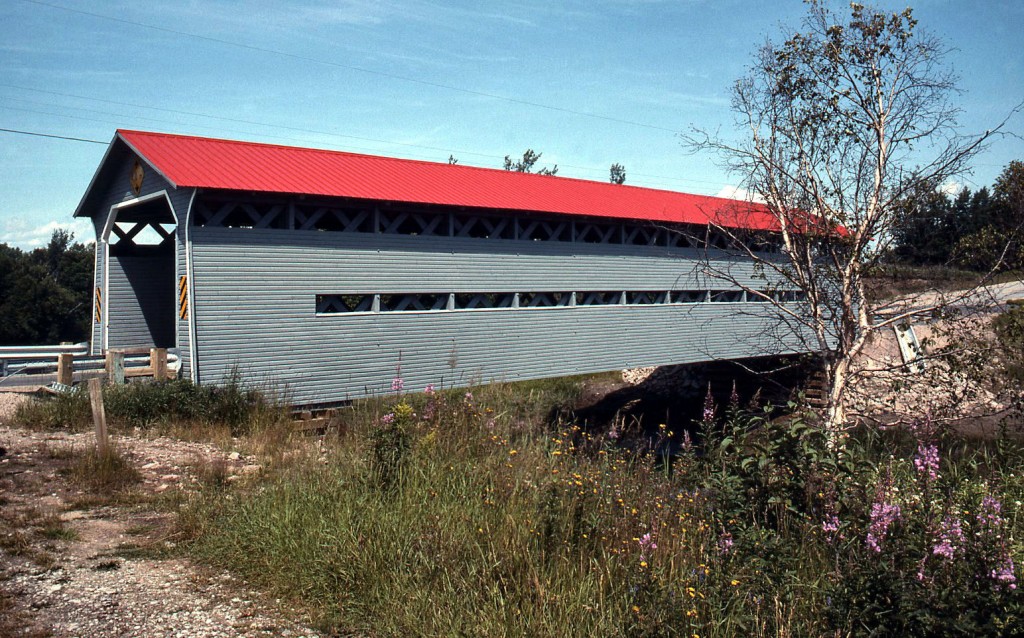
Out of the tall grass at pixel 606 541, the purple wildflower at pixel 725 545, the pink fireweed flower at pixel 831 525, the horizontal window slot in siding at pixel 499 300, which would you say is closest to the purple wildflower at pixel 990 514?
the tall grass at pixel 606 541

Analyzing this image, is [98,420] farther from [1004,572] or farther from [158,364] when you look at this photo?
[1004,572]

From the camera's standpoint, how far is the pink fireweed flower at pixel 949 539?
313 cm

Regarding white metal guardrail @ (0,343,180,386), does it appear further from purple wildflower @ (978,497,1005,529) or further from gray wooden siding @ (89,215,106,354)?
purple wildflower @ (978,497,1005,529)

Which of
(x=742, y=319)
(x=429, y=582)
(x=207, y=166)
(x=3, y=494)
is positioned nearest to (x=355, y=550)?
(x=429, y=582)

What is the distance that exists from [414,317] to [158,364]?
401 centimetres

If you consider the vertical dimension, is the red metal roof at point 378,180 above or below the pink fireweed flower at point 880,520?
above

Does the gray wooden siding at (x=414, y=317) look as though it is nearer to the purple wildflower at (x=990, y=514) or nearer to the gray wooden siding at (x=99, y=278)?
the gray wooden siding at (x=99, y=278)

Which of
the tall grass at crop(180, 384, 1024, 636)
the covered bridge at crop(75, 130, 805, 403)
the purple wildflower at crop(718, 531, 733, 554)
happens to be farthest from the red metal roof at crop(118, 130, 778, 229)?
the purple wildflower at crop(718, 531, 733, 554)

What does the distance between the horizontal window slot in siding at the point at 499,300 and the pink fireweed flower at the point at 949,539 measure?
6.78 meters

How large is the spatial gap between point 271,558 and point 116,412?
6.18m

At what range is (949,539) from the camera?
325 cm

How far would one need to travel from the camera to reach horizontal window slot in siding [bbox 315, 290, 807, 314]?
12578 millimetres

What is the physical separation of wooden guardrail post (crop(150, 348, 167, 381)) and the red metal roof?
251 cm

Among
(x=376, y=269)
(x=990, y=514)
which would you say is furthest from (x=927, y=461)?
(x=376, y=269)
